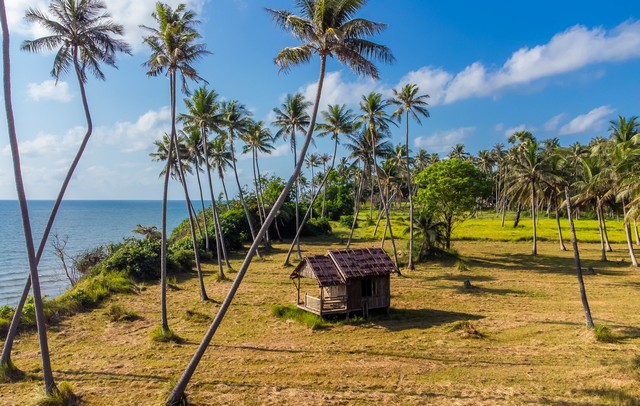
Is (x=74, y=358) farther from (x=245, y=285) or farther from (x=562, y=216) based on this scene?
A: (x=562, y=216)

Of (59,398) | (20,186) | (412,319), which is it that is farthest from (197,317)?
(20,186)

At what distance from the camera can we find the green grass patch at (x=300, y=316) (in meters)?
19.2

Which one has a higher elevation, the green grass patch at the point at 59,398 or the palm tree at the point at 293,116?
the palm tree at the point at 293,116

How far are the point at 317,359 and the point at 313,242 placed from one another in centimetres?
3797

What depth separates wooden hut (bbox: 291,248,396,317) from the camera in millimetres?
20438

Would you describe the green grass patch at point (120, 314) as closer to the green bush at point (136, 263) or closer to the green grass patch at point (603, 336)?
the green bush at point (136, 263)

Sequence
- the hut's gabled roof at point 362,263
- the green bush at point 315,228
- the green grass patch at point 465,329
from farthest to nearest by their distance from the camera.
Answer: the green bush at point 315,228 < the hut's gabled roof at point 362,263 < the green grass patch at point 465,329

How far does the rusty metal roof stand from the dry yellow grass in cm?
217

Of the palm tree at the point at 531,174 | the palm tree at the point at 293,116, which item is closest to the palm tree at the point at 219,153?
the palm tree at the point at 293,116

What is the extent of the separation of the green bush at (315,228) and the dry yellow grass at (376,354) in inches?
1306

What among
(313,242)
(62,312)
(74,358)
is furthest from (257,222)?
(74,358)

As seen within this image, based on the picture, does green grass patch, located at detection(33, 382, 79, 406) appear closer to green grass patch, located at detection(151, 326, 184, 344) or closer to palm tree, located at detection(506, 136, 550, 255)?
green grass patch, located at detection(151, 326, 184, 344)

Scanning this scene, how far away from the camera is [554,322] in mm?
18828

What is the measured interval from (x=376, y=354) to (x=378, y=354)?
0.07 meters
